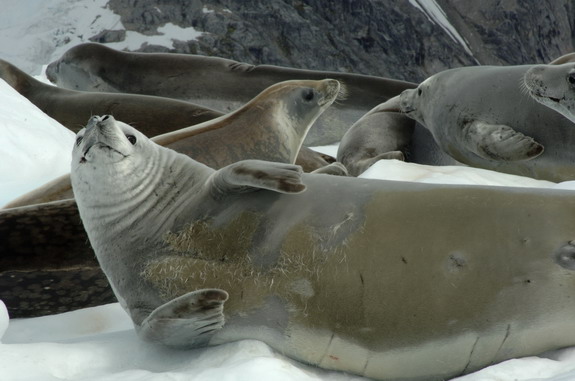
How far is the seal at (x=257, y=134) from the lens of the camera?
13.4ft

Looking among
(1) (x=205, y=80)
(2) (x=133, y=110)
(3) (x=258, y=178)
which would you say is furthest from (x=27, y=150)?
(1) (x=205, y=80)

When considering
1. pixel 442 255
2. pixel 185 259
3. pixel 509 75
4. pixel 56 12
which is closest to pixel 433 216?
pixel 442 255

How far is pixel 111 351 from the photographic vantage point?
2.37 m

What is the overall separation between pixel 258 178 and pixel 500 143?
2.51m

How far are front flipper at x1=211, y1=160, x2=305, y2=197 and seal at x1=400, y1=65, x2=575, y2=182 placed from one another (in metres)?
2.40

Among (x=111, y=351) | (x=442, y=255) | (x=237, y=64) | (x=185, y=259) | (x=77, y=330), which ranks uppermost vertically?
(x=442, y=255)

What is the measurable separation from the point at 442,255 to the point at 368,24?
2626cm

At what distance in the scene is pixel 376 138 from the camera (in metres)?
5.44

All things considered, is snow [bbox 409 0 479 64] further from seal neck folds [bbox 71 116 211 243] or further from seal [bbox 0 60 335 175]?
seal neck folds [bbox 71 116 211 243]

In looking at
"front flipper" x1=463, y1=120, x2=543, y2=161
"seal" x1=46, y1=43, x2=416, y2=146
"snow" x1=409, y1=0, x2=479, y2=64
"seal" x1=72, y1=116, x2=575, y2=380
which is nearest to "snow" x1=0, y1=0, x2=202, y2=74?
"snow" x1=409, y1=0, x2=479, y2=64

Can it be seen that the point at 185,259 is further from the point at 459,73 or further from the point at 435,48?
the point at 435,48

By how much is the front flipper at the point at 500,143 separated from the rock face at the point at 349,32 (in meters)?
20.7

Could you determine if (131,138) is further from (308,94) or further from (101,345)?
(308,94)

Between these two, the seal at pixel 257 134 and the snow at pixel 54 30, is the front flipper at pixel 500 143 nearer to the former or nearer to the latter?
the seal at pixel 257 134
